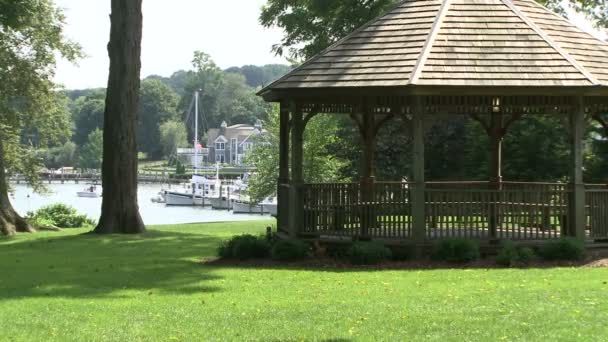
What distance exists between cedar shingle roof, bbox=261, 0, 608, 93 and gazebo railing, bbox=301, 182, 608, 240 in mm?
2364

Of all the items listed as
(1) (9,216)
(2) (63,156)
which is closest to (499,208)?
(1) (9,216)

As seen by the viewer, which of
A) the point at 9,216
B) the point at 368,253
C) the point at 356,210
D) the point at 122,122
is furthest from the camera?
the point at 9,216

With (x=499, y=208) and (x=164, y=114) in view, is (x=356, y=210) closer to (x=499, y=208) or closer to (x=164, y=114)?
(x=499, y=208)

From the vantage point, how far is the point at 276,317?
1109cm

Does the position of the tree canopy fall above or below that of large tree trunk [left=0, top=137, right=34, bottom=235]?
above

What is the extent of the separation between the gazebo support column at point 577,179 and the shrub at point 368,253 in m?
4.16

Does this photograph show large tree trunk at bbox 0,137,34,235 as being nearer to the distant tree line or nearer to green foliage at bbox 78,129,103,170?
the distant tree line

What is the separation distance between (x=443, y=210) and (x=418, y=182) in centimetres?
82

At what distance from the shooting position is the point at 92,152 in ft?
455

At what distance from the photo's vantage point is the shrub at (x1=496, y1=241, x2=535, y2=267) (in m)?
16.8

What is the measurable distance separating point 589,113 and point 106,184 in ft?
48.3

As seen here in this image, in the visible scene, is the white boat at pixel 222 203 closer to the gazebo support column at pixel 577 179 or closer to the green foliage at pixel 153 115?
the gazebo support column at pixel 577 179

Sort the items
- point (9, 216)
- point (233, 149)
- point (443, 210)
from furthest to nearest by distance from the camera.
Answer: point (233, 149) < point (9, 216) < point (443, 210)

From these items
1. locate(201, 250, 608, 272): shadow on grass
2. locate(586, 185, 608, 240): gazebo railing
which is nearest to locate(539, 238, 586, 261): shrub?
locate(201, 250, 608, 272): shadow on grass
